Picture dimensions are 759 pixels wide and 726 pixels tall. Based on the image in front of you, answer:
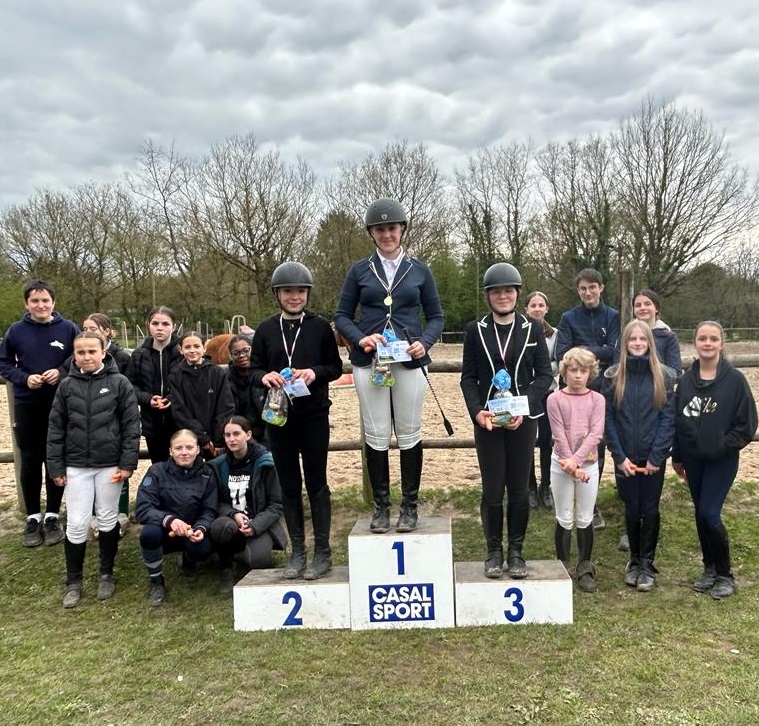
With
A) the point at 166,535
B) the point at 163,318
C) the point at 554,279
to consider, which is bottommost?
the point at 166,535

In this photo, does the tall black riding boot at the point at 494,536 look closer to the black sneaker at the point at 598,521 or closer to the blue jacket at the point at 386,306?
the blue jacket at the point at 386,306

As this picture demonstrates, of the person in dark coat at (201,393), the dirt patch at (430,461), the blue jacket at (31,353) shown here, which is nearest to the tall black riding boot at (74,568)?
the person in dark coat at (201,393)

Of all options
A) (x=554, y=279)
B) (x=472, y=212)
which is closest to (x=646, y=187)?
(x=554, y=279)

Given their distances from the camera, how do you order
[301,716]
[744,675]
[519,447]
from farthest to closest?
[519,447] → [744,675] → [301,716]

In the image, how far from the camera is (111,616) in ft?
12.0

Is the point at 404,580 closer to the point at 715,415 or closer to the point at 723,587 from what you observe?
the point at 723,587

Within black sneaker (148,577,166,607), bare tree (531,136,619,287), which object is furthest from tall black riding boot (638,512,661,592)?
bare tree (531,136,619,287)

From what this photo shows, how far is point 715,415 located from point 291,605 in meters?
2.64

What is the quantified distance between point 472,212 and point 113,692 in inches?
1175

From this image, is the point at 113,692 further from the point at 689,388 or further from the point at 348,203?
the point at 348,203

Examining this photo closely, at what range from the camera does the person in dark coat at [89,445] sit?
3.79 metres

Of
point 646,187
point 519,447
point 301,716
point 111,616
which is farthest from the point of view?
point 646,187

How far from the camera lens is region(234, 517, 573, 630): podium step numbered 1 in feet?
→ 11.1

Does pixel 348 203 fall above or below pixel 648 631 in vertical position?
above
